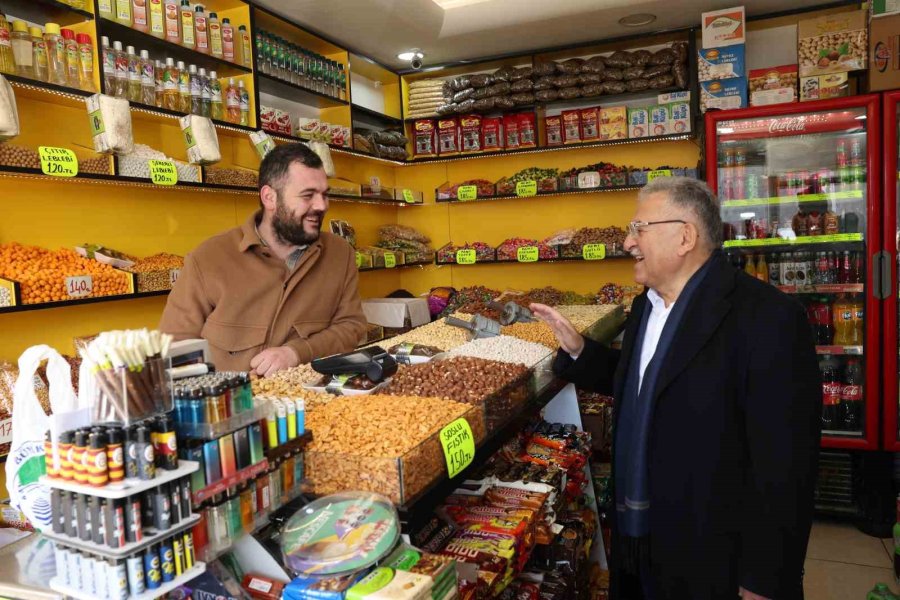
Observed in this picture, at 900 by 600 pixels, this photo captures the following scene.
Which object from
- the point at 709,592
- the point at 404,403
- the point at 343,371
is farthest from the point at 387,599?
the point at 709,592

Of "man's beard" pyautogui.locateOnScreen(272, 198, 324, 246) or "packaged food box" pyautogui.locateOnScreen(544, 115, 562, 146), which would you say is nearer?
"man's beard" pyautogui.locateOnScreen(272, 198, 324, 246)

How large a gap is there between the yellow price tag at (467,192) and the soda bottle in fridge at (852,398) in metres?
2.92

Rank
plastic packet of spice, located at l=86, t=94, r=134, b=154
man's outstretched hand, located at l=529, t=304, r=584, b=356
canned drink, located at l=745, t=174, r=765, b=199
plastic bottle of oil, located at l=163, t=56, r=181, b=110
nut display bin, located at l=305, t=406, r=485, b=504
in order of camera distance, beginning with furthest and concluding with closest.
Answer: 1. canned drink, located at l=745, t=174, r=765, b=199
2. plastic bottle of oil, located at l=163, t=56, r=181, b=110
3. plastic packet of spice, located at l=86, t=94, r=134, b=154
4. man's outstretched hand, located at l=529, t=304, r=584, b=356
5. nut display bin, located at l=305, t=406, r=485, b=504

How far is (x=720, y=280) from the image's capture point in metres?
1.89

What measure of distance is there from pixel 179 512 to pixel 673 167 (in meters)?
4.70

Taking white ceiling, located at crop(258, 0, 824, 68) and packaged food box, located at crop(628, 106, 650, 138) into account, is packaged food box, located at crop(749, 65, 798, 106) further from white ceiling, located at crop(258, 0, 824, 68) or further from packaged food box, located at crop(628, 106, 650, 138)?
packaged food box, located at crop(628, 106, 650, 138)

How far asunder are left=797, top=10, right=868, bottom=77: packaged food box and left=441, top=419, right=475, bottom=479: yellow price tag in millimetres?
3862

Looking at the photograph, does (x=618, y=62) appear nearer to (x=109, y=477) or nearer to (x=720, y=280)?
(x=720, y=280)

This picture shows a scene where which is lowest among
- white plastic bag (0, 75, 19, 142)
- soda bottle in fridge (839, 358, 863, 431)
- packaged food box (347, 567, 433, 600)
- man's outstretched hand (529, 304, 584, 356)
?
soda bottle in fridge (839, 358, 863, 431)

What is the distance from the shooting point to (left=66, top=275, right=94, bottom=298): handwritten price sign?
9.33 feet

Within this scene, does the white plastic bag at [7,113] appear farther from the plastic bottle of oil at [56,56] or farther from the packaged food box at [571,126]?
the packaged food box at [571,126]

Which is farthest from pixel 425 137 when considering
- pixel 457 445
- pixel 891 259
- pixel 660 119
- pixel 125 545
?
pixel 125 545

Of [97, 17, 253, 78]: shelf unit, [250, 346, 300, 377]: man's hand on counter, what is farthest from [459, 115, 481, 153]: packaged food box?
[250, 346, 300, 377]: man's hand on counter

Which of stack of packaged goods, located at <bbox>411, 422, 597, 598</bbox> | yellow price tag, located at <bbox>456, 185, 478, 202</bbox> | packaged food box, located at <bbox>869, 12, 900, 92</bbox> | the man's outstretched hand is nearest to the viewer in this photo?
stack of packaged goods, located at <bbox>411, 422, 597, 598</bbox>
